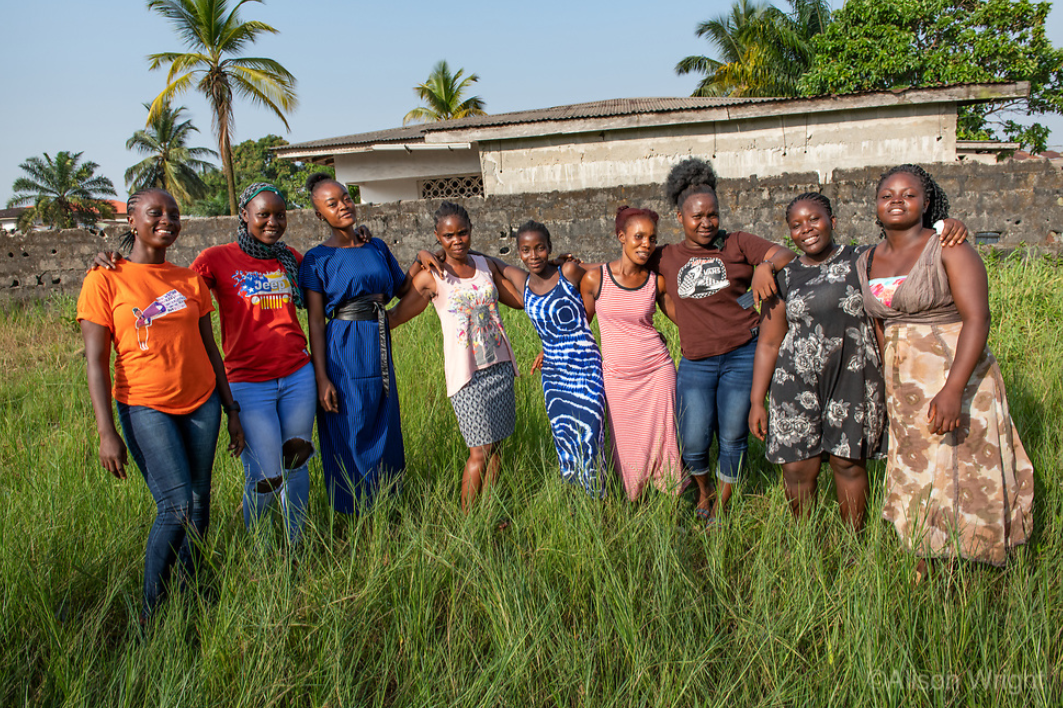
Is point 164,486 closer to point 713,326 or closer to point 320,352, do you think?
point 320,352

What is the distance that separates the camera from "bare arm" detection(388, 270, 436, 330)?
325cm

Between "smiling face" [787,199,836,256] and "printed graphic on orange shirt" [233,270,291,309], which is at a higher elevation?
"smiling face" [787,199,836,256]

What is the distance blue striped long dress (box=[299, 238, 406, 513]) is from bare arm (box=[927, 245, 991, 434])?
7.70ft

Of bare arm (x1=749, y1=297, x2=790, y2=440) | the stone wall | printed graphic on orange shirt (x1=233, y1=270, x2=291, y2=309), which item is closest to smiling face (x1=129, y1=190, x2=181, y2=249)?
printed graphic on orange shirt (x1=233, y1=270, x2=291, y2=309)

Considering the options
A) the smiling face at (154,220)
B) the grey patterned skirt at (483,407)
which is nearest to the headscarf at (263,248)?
the smiling face at (154,220)

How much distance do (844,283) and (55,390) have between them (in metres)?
6.07

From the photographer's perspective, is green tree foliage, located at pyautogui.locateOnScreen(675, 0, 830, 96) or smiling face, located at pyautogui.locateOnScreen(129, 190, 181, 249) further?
green tree foliage, located at pyautogui.locateOnScreen(675, 0, 830, 96)

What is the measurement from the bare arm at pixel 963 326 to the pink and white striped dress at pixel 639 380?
1.17 metres

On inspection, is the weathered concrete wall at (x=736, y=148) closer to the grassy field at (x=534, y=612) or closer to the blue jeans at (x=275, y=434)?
the blue jeans at (x=275, y=434)

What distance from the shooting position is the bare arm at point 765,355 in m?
2.72

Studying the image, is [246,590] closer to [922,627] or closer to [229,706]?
[229,706]

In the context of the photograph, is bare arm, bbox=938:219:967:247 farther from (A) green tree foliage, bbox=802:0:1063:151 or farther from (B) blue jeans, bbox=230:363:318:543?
(A) green tree foliage, bbox=802:0:1063:151

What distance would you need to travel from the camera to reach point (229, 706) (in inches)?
72.5

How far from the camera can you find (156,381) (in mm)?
2332
